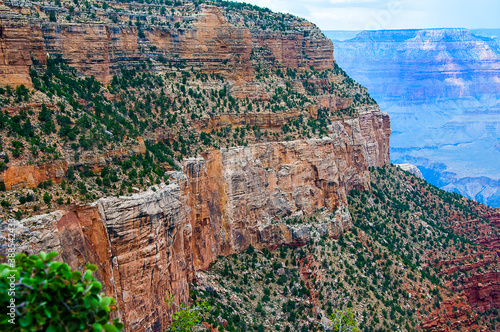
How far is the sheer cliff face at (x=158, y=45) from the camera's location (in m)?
41.4

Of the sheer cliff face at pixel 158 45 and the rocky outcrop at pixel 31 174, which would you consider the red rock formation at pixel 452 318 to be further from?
the rocky outcrop at pixel 31 174

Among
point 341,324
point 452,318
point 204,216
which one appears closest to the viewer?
point 341,324

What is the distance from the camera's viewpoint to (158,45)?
64.1m

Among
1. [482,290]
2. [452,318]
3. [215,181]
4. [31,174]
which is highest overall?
[31,174]

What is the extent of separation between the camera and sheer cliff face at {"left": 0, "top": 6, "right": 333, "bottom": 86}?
41.4m

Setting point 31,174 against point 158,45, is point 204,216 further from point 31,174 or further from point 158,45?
point 31,174

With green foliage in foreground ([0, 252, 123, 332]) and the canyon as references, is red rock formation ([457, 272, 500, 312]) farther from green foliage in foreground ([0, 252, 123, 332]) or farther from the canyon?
green foliage in foreground ([0, 252, 123, 332])

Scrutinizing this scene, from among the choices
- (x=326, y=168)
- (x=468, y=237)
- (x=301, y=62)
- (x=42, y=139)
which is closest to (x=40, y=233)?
(x=42, y=139)

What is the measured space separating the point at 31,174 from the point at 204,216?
894 inches

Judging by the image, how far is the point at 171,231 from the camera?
45969 millimetres

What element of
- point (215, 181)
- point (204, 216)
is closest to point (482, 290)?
point (215, 181)

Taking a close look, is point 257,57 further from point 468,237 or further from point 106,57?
point 468,237

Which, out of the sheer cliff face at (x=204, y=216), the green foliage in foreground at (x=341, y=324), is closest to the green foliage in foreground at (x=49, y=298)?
the sheer cliff face at (x=204, y=216)

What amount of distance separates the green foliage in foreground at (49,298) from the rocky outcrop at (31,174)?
786 inches
